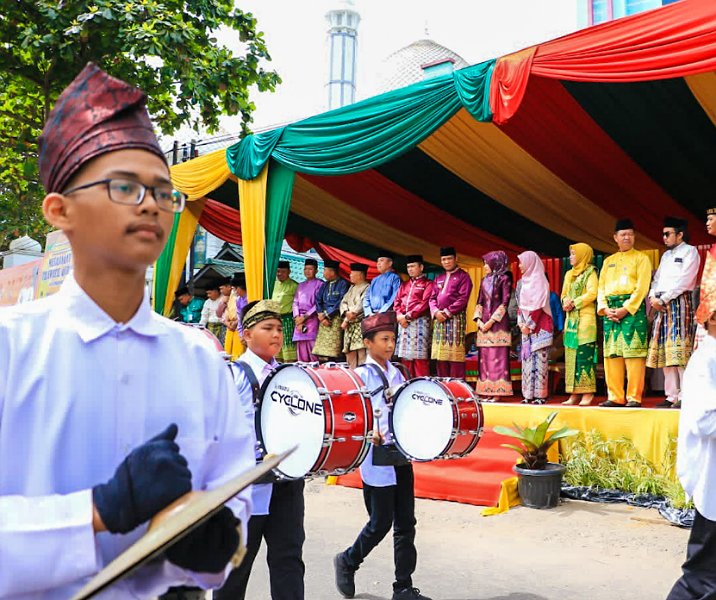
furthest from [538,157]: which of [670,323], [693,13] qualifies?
[693,13]

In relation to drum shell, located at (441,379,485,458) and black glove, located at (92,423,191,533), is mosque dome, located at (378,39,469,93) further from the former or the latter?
black glove, located at (92,423,191,533)

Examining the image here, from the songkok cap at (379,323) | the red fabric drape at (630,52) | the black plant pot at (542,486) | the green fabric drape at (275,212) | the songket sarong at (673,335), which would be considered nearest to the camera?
the songkok cap at (379,323)

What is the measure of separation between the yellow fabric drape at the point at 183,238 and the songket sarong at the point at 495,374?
4.21 meters

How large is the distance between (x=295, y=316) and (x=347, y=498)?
401 centimetres

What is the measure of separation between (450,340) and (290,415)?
471 cm

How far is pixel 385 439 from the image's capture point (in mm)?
3740

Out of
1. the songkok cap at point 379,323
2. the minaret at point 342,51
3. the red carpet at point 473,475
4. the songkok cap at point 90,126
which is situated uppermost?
the minaret at point 342,51

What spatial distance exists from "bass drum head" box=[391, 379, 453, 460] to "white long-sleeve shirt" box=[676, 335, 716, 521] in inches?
54.3

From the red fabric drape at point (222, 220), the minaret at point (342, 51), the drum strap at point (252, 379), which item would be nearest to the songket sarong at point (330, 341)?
the red fabric drape at point (222, 220)

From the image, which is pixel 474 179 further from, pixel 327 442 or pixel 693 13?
pixel 327 442

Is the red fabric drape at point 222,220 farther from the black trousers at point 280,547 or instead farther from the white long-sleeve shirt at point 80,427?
the white long-sleeve shirt at point 80,427

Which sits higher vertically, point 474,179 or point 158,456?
point 474,179

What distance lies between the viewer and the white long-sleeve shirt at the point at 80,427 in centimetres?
95

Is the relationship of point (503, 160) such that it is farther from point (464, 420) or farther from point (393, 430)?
point (393, 430)
